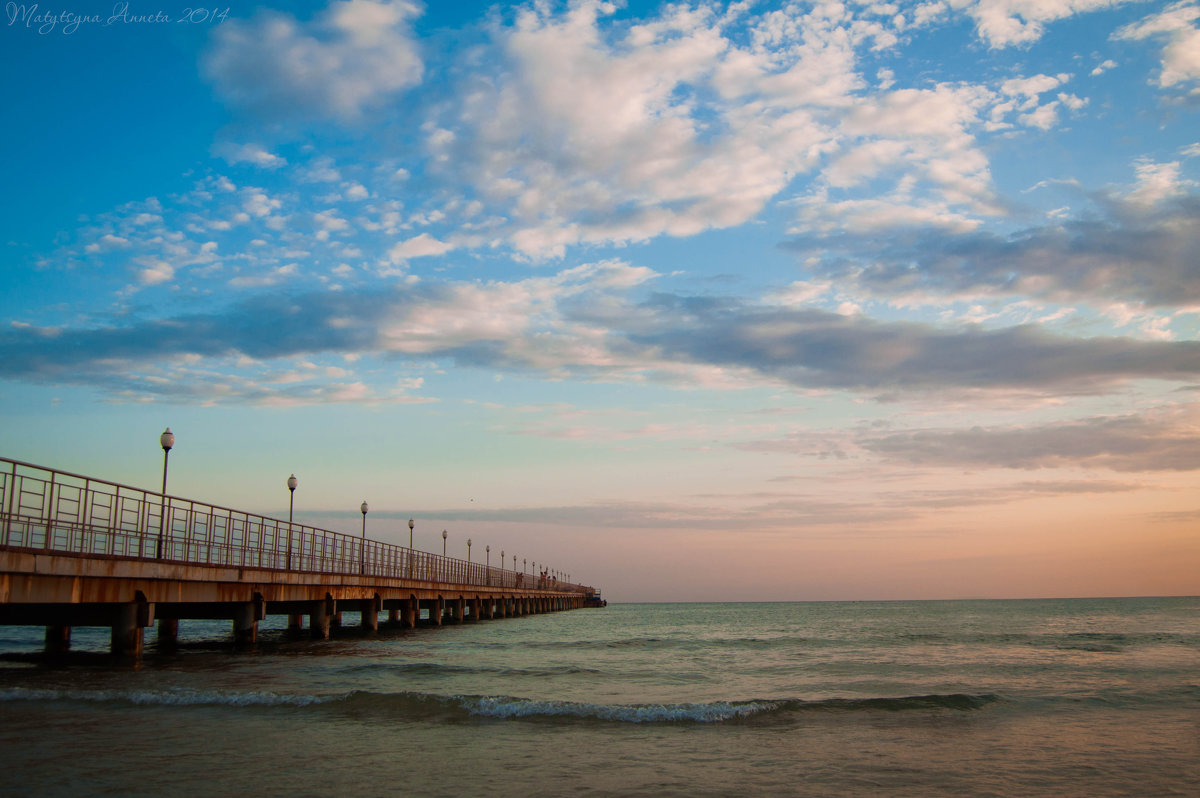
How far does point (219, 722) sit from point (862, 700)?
39.8 ft

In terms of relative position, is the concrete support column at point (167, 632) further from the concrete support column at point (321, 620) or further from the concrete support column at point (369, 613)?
the concrete support column at point (369, 613)

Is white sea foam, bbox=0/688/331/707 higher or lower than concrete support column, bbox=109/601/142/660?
lower

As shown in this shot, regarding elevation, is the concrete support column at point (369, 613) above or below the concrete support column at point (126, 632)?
below

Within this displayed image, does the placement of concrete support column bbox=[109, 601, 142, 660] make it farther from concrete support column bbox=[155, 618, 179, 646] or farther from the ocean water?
concrete support column bbox=[155, 618, 179, 646]

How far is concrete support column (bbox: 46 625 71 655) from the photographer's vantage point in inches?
1017

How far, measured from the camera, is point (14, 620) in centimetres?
2239

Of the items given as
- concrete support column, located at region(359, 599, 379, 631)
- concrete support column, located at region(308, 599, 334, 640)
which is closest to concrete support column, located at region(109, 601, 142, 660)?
concrete support column, located at region(308, 599, 334, 640)

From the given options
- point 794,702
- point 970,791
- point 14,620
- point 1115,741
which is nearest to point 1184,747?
point 1115,741

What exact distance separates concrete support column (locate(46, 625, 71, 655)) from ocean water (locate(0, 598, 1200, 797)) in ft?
2.31

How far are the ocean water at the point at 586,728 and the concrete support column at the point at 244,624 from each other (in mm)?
1572

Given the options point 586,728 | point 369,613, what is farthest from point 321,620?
point 586,728

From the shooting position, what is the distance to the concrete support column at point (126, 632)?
20266 mm

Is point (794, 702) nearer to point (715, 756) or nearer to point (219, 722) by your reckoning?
point (715, 756)

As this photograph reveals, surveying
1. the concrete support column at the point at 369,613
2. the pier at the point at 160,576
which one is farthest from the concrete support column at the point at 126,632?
the concrete support column at the point at 369,613
